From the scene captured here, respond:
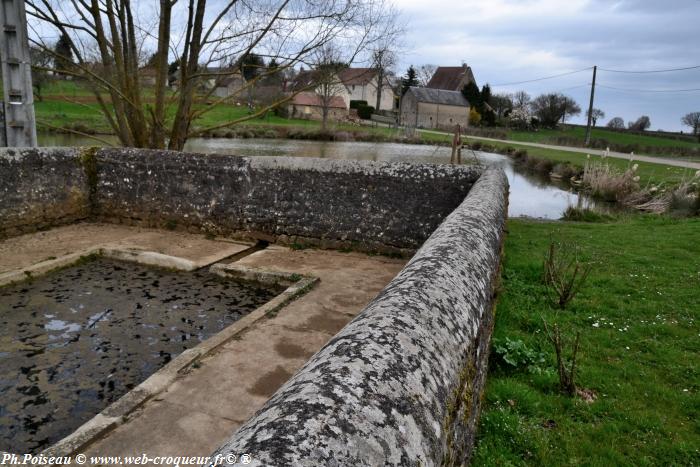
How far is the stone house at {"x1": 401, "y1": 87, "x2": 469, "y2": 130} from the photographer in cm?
6788

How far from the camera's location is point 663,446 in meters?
2.84

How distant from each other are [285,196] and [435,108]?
213 ft

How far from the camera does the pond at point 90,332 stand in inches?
128

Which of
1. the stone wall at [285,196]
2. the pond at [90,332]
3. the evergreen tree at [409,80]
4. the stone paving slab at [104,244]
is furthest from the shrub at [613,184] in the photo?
the evergreen tree at [409,80]

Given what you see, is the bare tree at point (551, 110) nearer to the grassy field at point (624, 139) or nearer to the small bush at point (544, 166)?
the grassy field at point (624, 139)

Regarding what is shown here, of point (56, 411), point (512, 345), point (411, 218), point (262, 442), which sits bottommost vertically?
point (56, 411)

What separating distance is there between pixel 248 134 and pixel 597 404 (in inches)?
1593

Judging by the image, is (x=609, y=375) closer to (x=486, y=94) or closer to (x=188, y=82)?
(x=188, y=82)

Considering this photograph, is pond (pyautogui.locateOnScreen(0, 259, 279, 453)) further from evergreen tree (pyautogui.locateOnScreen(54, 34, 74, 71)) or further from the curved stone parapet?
evergreen tree (pyautogui.locateOnScreen(54, 34, 74, 71))

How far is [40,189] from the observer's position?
7219 mm

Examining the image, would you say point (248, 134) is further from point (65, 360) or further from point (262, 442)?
point (262, 442)

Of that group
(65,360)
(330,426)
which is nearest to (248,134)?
(65,360)

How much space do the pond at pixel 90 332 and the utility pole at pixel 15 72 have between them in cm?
335

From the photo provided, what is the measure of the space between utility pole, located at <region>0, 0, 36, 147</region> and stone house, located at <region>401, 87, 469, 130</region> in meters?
61.5
